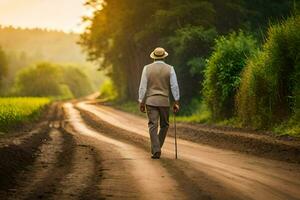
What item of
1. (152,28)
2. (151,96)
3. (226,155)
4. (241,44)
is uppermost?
(152,28)

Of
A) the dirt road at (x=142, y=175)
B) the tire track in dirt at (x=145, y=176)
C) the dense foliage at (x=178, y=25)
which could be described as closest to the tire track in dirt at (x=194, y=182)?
the dirt road at (x=142, y=175)

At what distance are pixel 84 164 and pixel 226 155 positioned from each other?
11.4 feet

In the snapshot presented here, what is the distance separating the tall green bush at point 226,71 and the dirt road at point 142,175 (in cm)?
758

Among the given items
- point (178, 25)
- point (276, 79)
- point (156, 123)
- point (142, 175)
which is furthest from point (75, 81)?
point (142, 175)

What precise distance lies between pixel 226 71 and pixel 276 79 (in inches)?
174

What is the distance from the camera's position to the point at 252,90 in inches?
698

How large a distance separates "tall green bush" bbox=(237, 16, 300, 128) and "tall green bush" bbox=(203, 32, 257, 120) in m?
2.55

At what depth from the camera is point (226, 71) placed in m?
20.9

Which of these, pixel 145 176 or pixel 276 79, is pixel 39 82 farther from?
pixel 145 176

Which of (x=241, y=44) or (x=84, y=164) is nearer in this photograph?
(x=84, y=164)

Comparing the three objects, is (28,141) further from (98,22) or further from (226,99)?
(98,22)

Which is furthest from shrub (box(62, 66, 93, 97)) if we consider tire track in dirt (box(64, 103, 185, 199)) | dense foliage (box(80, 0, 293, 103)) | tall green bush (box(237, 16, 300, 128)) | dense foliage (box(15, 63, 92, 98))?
tire track in dirt (box(64, 103, 185, 199))

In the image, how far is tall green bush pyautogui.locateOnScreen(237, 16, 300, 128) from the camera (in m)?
15.9

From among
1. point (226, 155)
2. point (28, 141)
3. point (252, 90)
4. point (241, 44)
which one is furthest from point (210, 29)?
point (226, 155)
